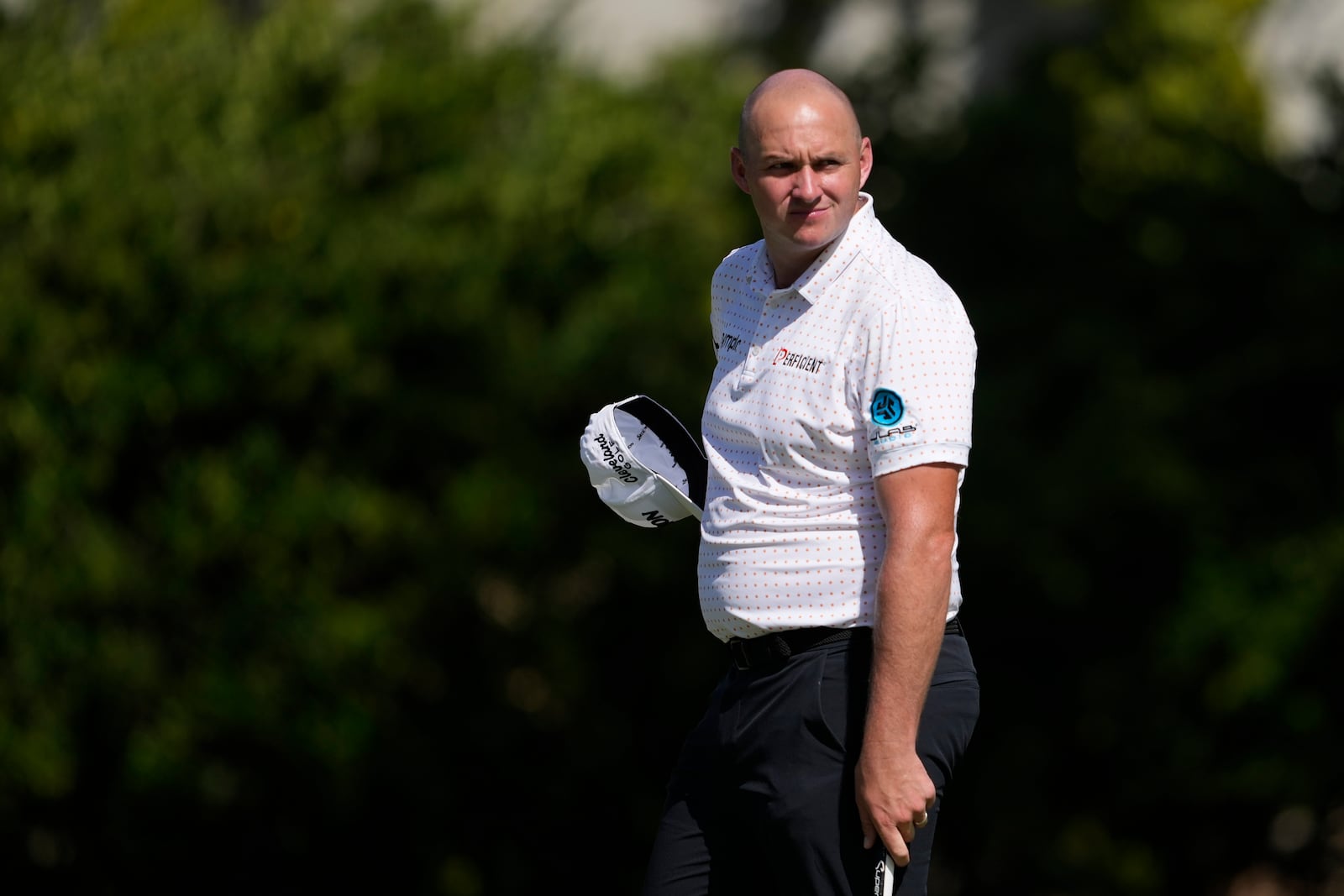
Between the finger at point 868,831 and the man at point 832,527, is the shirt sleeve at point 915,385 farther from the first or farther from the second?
the finger at point 868,831

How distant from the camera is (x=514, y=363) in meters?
7.55

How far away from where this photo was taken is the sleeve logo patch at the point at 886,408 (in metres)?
2.52

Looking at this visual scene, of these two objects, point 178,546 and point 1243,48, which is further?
point 1243,48

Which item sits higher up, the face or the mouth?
the face

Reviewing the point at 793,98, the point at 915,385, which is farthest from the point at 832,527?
the point at 793,98

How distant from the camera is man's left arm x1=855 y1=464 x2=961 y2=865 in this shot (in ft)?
8.25

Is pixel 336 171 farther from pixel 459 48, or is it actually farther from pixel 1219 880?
pixel 1219 880

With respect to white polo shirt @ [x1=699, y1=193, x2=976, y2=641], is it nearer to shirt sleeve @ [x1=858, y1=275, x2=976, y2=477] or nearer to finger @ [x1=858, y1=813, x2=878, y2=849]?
shirt sleeve @ [x1=858, y1=275, x2=976, y2=477]

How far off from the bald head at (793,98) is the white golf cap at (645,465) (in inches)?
22.2

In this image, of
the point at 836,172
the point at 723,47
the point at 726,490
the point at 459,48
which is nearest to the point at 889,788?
the point at 726,490

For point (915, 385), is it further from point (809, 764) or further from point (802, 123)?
point (809, 764)

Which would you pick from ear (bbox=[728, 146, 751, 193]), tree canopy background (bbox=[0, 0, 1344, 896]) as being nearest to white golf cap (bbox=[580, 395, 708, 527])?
ear (bbox=[728, 146, 751, 193])

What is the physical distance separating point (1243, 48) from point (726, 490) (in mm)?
10111

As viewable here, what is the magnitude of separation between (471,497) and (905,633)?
16.5 feet
